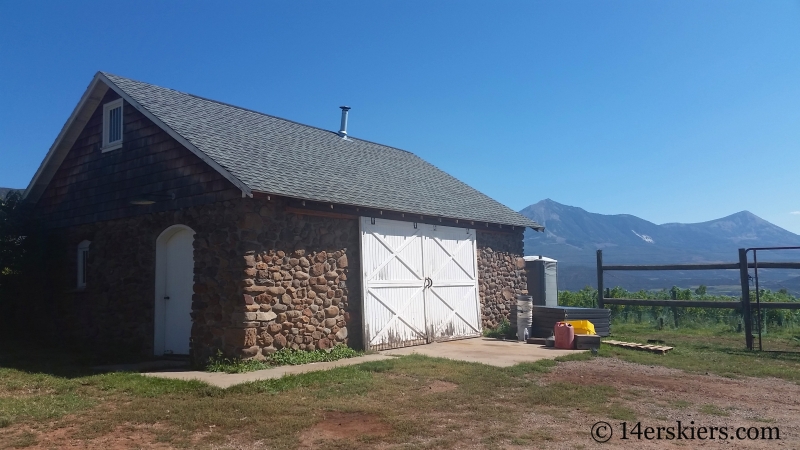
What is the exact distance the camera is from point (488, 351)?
39.0 ft

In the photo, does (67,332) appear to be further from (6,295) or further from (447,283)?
(447,283)

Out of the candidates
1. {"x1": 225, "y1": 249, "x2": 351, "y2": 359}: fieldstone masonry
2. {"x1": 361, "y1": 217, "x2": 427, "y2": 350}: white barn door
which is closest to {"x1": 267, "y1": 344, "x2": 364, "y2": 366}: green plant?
{"x1": 225, "y1": 249, "x2": 351, "y2": 359}: fieldstone masonry

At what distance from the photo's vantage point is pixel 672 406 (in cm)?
694

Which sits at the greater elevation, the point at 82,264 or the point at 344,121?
the point at 344,121

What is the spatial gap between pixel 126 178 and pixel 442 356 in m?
7.31

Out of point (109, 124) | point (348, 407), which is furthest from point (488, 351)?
point (109, 124)

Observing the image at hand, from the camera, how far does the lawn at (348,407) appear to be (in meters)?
5.69

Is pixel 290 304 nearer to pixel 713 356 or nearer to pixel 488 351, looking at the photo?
pixel 488 351

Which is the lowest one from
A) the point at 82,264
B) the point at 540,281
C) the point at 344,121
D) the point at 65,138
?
the point at 540,281

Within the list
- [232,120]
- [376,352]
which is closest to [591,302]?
[376,352]

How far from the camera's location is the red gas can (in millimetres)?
12047

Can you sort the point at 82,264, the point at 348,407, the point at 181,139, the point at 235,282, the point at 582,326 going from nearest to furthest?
1. the point at 348,407
2. the point at 235,282
3. the point at 181,139
4. the point at 582,326
5. the point at 82,264

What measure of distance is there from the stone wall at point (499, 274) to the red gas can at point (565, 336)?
262cm

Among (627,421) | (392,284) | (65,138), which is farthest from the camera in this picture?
(65,138)
